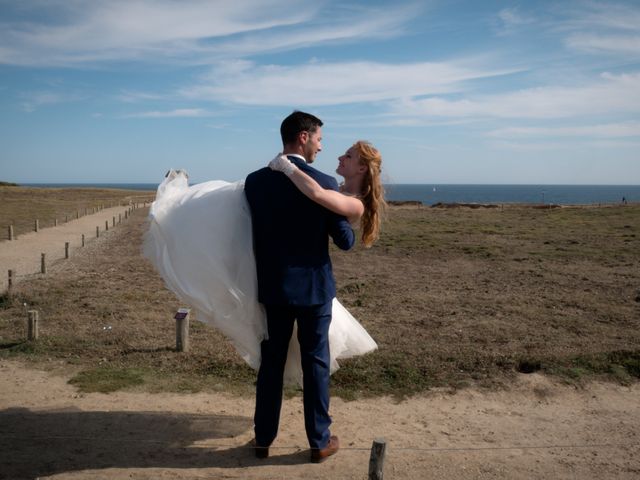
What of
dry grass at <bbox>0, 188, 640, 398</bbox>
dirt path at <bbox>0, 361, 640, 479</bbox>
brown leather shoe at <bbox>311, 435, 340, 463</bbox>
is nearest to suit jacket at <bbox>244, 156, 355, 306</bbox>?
brown leather shoe at <bbox>311, 435, 340, 463</bbox>

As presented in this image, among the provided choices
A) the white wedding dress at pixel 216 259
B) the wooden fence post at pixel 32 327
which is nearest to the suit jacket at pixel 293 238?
the white wedding dress at pixel 216 259

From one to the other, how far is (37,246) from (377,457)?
1941 cm

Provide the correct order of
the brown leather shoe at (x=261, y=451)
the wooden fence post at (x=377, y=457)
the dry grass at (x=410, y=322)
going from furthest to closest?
the dry grass at (x=410, y=322) → the brown leather shoe at (x=261, y=451) → the wooden fence post at (x=377, y=457)

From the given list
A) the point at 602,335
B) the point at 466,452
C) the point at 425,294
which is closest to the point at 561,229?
the point at 425,294

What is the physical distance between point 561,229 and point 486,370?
22.1 meters

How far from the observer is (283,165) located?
3.64 metres

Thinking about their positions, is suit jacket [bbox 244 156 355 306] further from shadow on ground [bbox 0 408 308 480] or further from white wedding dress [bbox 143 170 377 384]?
shadow on ground [bbox 0 408 308 480]

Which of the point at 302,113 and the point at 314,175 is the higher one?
the point at 302,113

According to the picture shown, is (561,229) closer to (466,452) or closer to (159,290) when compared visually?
(159,290)

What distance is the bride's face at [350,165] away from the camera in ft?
13.0

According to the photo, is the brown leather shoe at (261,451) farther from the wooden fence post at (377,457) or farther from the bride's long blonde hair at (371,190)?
the bride's long blonde hair at (371,190)

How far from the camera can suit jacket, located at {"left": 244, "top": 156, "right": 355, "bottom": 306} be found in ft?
12.5

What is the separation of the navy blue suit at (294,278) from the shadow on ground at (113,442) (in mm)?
584

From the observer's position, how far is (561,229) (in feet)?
85.8
